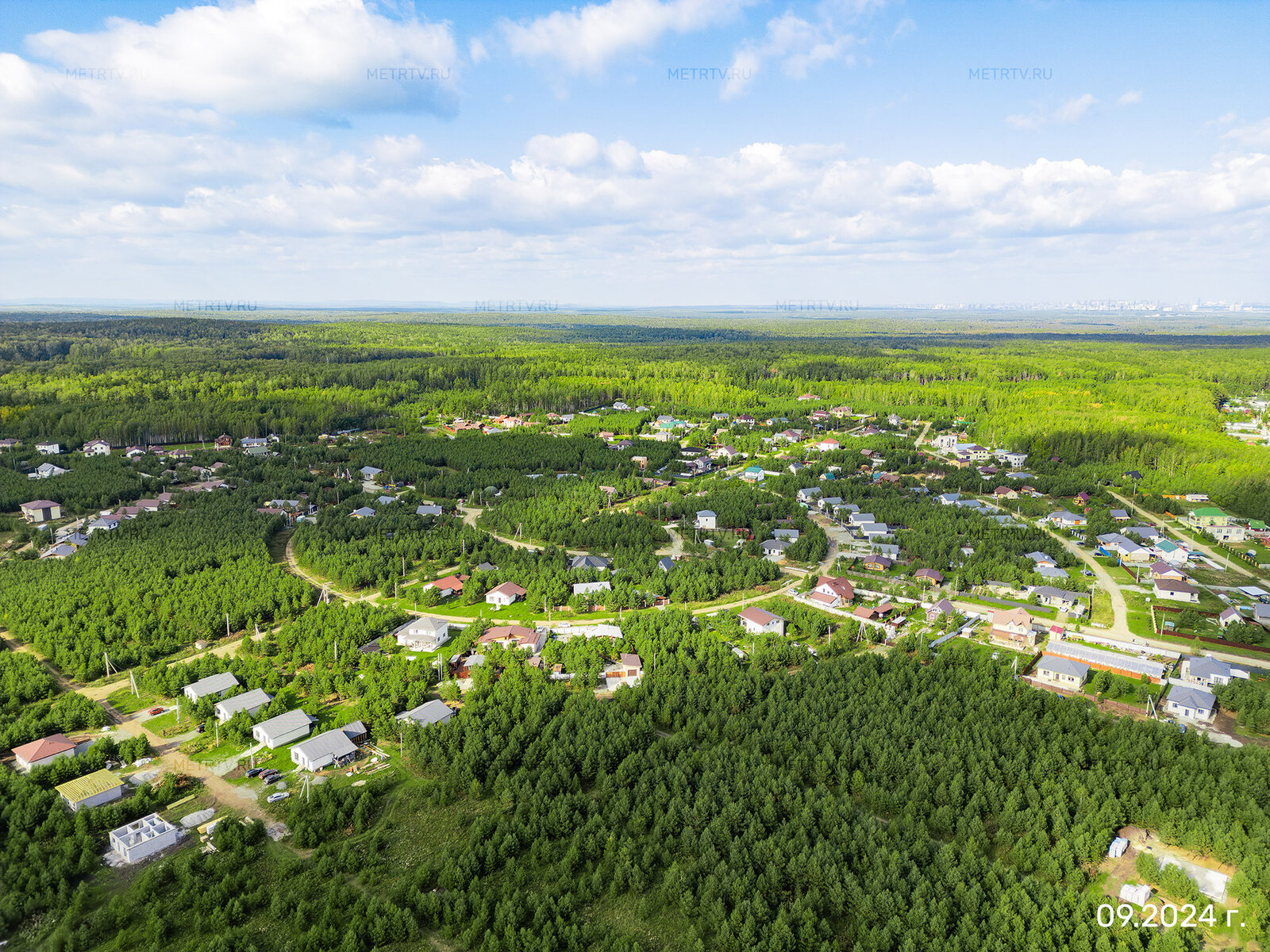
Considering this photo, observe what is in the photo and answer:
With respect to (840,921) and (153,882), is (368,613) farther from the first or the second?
(840,921)

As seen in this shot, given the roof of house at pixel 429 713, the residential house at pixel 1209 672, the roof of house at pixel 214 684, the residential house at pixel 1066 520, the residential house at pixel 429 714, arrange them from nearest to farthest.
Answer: the residential house at pixel 429 714 → the roof of house at pixel 429 713 → the roof of house at pixel 214 684 → the residential house at pixel 1209 672 → the residential house at pixel 1066 520

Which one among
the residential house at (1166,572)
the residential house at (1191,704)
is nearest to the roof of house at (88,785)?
the residential house at (1191,704)

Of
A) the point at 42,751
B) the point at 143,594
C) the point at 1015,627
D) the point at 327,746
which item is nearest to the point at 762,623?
the point at 1015,627

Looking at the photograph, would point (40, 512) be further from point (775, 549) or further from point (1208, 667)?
point (1208, 667)

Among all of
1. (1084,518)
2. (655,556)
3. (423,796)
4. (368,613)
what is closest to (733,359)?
(1084,518)

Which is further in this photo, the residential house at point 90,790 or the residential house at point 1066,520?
the residential house at point 1066,520

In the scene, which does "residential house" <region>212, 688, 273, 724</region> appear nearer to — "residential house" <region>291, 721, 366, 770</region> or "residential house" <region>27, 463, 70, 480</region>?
"residential house" <region>291, 721, 366, 770</region>

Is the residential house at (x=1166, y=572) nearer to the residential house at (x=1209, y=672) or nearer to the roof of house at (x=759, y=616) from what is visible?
the residential house at (x=1209, y=672)
